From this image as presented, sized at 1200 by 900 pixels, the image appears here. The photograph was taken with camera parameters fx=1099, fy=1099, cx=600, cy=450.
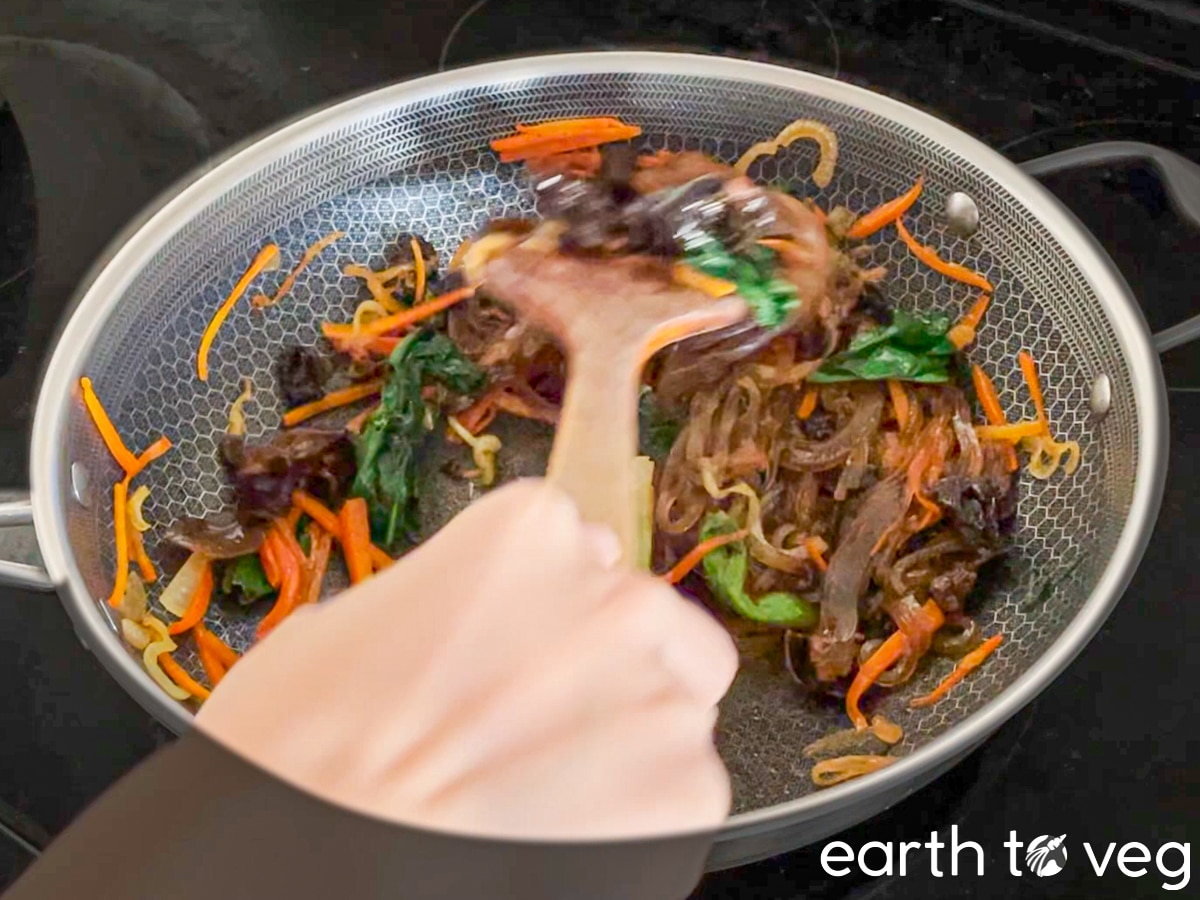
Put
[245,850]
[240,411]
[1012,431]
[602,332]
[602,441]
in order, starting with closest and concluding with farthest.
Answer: [245,850] < [602,441] < [602,332] < [1012,431] < [240,411]

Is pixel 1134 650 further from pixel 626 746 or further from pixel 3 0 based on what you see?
pixel 3 0

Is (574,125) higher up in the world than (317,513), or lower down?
higher up

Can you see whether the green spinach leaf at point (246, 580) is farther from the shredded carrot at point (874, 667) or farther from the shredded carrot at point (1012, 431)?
the shredded carrot at point (1012, 431)

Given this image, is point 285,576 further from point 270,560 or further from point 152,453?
point 152,453

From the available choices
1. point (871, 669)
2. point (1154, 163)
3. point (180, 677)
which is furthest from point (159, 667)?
point (1154, 163)

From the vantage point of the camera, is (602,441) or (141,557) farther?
(141,557)

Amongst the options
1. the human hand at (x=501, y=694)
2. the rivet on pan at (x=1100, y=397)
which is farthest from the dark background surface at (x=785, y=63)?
the human hand at (x=501, y=694)

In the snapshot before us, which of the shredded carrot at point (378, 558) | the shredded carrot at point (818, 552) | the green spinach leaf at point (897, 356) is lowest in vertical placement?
the shredded carrot at point (818, 552)
